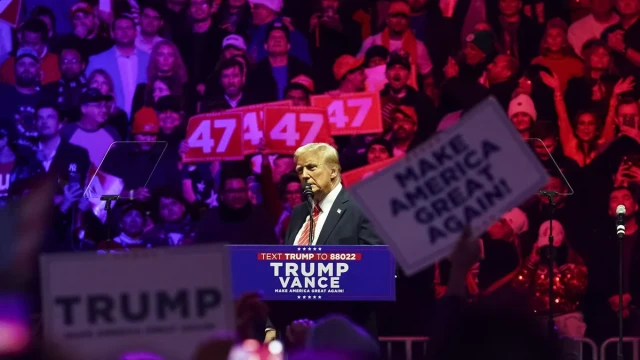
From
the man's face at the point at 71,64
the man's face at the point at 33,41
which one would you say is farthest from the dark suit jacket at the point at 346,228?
the man's face at the point at 33,41

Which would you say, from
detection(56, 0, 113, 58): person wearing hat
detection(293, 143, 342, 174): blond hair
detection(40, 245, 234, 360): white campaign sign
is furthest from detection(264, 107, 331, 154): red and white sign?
detection(40, 245, 234, 360): white campaign sign

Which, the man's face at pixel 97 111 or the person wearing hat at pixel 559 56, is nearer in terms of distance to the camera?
the person wearing hat at pixel 559 56

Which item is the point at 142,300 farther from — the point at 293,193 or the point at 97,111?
the point at 97,111

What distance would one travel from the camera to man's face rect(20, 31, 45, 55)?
9102 mm

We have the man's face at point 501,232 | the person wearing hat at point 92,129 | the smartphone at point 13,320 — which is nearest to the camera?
the smartphone at point 13,320

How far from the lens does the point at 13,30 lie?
30.1 ft

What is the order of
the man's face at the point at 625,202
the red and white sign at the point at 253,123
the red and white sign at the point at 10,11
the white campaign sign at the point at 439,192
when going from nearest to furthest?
1. the white campaign sign at the point at 439,192
2. the man's face at the point at 625,202
3. the red and white sign at the point at 253,123
4. the red and white sign at the point at 10,11

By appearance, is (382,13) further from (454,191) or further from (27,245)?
(27,245)

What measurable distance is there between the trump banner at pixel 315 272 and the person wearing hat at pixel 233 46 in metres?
3.85

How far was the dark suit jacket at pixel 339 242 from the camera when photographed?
16.8ft

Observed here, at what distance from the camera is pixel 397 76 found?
8.42 meters

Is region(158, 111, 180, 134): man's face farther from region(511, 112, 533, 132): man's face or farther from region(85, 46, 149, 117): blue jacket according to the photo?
region(511, 112, 533, 132): man's face

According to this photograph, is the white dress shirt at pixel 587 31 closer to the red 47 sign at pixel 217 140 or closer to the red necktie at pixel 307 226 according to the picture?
the red 47 sign at pixel 217 140

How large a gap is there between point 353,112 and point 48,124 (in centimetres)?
251
